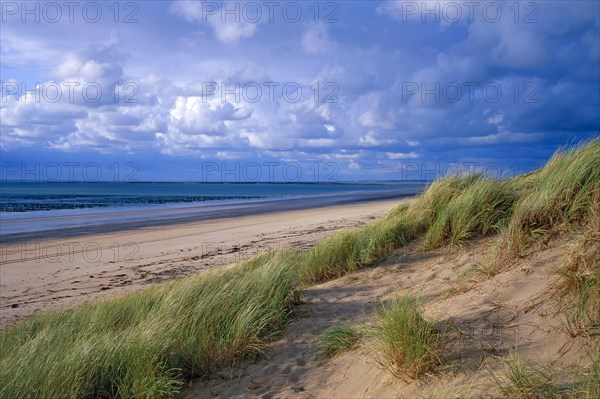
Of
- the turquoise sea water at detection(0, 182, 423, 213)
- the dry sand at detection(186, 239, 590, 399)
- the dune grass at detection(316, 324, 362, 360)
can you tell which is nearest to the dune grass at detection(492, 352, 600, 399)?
the dry sand at detection(186, 239, 590, 399)

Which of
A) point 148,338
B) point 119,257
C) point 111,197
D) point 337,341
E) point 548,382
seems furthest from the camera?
point 111,197

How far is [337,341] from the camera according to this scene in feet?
16.1

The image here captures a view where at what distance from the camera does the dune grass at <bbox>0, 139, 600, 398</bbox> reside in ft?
15.3

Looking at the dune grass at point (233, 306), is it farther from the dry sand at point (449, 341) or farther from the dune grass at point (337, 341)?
the dune grass at point (337, 341)

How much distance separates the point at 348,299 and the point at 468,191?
2.83m

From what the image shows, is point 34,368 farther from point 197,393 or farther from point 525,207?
point 525,207

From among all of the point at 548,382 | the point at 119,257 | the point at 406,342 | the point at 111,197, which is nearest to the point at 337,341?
the point at 406,342

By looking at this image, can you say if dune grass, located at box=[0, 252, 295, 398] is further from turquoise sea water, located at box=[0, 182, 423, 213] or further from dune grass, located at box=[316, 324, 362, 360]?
turquoise sea water, located at box=[0, 182, 423, 213]

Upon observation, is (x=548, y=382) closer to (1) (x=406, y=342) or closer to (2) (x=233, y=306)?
(1) (x=406, y=342)

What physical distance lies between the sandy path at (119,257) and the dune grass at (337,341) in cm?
591

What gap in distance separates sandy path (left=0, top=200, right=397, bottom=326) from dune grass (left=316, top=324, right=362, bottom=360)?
5910 mm

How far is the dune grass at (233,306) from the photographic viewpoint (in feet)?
15.3

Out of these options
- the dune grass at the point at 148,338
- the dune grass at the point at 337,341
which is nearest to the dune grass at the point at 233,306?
the dune grass at the point at 148,338

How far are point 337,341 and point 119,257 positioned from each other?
36.5ft
